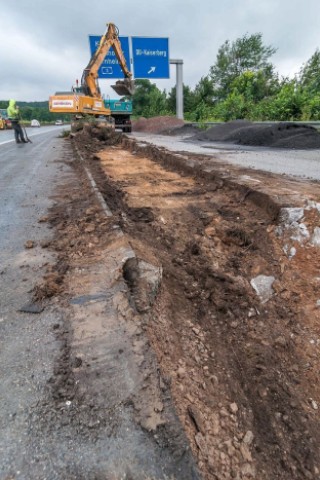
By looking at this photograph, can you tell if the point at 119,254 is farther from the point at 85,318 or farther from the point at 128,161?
the point at 128,161

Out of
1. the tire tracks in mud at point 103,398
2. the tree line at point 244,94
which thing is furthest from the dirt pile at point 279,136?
the tire tracks in mud at point 103,398

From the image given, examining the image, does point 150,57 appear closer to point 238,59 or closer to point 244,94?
point 244,94

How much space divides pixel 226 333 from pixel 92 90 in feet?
48.5

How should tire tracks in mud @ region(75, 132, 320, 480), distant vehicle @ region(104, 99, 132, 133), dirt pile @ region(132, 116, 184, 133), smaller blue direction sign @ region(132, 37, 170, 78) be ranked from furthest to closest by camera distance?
dirt pile @ region(132, 116, 184, 133)
distant vehicle @ region(104, 99, 132, 133)
smaller blue direction sign @ region(132, 37, 170, 78)
tire tracks in mud @ region(75, 132, 320, 480)

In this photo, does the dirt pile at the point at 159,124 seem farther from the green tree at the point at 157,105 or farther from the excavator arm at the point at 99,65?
the excavator arm at the point at 99,65

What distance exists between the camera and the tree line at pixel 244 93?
16531 millimetres

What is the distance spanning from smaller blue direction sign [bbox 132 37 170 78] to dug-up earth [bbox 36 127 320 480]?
55.6ft

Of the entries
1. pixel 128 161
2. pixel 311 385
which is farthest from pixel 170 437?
pixel 128 161

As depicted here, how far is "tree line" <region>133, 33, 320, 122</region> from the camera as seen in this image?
54.2 ft

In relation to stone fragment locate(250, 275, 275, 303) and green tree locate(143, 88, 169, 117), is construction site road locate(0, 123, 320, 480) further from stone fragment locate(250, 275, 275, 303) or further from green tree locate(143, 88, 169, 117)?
green tree locate(143, 88, 169, 117)

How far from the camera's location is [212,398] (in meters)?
1.74

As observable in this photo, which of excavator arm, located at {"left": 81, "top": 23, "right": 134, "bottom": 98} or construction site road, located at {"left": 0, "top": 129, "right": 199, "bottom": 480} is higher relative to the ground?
excavator arm, located at {"left": 81, "top": 23, "right": 134, "bottom": 98}

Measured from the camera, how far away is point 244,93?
24766 millimetres

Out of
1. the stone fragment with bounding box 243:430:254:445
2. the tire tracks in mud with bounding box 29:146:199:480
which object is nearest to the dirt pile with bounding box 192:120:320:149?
the tire tracks in mud with bounding box 29:146:199:480
